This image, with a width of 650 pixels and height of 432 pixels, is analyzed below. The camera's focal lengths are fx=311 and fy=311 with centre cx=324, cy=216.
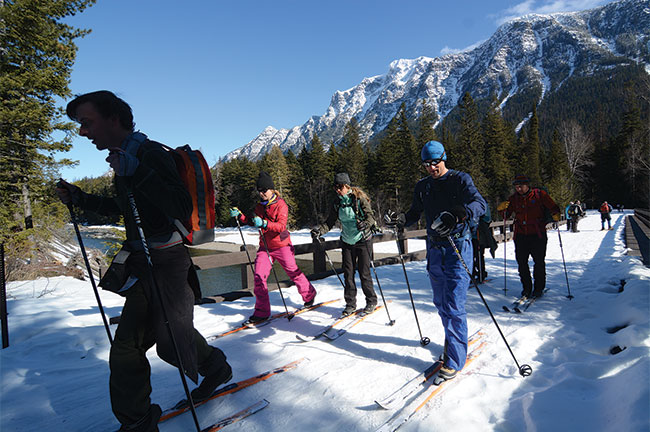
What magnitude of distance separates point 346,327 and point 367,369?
3.66 ft

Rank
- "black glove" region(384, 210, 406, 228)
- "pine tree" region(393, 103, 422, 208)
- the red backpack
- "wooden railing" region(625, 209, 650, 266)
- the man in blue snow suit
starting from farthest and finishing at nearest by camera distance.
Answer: "pine tree" region(393, 103, 422, 208)
"wooden railing" region(625, 209, 650, 266)
"black glove" region(384, 210, 406, 228)
the man in blue snow suit
the red backpack

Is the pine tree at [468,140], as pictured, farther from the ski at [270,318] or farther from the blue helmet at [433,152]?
the blue helmet at [433,152]

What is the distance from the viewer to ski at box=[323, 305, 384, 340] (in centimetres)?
395

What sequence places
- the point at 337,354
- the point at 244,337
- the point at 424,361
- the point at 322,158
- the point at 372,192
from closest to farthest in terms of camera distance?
the point at 424,361
the point at 337,354
the point at 244,337
the point at 372,192
the point at 322,158

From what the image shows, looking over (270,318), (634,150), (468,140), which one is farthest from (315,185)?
(634,150)

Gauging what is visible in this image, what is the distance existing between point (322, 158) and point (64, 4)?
37.3 meters

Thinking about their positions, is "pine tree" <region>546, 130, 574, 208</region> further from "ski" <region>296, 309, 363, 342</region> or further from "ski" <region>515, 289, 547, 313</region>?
"ski" <region>296, 309, 363, 342</region>

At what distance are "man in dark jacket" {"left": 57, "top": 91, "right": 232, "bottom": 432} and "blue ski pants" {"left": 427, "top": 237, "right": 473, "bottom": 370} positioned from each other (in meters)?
2.26

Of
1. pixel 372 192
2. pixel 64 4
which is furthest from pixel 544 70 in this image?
pixel 64 4

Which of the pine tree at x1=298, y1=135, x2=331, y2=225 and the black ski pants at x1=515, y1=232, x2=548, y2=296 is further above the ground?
the pine tree at x1=298, y1=135, x2=331, y2=225

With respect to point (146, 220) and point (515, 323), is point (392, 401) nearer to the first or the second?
point (146, 220)

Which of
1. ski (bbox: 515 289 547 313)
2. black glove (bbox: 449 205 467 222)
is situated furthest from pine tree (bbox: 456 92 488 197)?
black glove (bbox: 449 205 467 222)

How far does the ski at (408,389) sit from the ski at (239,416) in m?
0.93

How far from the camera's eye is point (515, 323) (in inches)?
168
